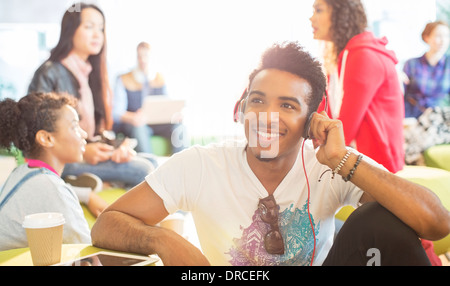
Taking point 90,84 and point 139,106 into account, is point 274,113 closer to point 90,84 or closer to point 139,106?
point 90,84

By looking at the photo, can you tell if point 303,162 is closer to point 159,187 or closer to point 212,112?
point 159,187

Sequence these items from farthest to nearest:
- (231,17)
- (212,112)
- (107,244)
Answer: (212,112) → (231,17) → (107,244)

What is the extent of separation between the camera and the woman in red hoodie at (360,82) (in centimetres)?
162

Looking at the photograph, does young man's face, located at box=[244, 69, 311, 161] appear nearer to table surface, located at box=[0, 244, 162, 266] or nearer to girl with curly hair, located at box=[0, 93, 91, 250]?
table surface, located at box=[0, 244, 162, 266]

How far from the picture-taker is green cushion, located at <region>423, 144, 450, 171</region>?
1780 mm

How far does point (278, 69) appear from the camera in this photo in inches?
48.8

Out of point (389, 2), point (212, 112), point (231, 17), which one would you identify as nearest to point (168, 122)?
point (212, 112)

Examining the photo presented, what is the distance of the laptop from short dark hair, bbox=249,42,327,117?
1062 mm

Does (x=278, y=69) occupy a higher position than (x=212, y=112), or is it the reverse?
(x=278, y=69)

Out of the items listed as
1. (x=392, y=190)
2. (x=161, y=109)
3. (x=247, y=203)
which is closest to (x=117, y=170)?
(x=161, y=109)

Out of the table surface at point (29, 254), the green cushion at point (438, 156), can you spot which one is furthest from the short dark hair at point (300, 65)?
the green cushion at point (438, 156)

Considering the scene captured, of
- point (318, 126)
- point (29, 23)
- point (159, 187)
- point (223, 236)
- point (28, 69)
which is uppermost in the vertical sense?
point (29, 23)

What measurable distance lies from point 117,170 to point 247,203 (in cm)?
109
